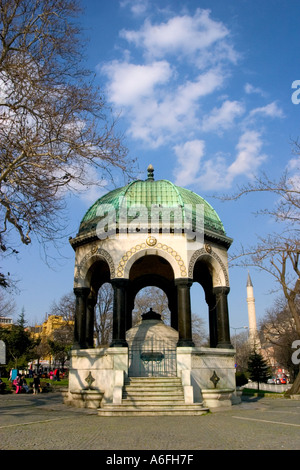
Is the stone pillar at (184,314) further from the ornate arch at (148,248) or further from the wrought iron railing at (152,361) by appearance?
the wrought iron railing at (152,361)

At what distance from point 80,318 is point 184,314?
4413mm

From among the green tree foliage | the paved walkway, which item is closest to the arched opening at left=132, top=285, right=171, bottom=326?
the green tree foliage

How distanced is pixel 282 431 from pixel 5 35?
39.4 ft

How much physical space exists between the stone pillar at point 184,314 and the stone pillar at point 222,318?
82.2 inches

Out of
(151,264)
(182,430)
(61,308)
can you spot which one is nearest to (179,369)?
(182,430)

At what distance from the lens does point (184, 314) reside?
14.3 meters

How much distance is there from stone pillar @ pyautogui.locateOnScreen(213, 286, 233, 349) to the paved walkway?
4.18m

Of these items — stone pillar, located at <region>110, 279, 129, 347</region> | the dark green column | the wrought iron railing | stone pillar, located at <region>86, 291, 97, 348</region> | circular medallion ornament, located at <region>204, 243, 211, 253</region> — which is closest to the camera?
stone pillar, located at <region>110, 279, 129, 347</region>

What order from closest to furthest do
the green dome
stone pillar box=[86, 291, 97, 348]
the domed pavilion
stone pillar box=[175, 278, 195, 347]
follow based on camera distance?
the domed pavilion → stone pillar box=[175, 278, 195, 347] → the green dome → stone pillar box=[86, 291, 97, 348]

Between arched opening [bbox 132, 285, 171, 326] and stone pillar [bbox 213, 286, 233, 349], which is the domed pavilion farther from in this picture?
arched opening [bbox 132, 285, 171, 326]

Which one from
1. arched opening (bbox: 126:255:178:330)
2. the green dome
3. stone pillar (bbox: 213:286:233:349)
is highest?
the green dome

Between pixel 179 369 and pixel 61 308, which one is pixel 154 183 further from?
pixel 61 308

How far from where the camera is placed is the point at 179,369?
44.1ft

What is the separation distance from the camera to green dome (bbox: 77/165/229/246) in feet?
51.0
